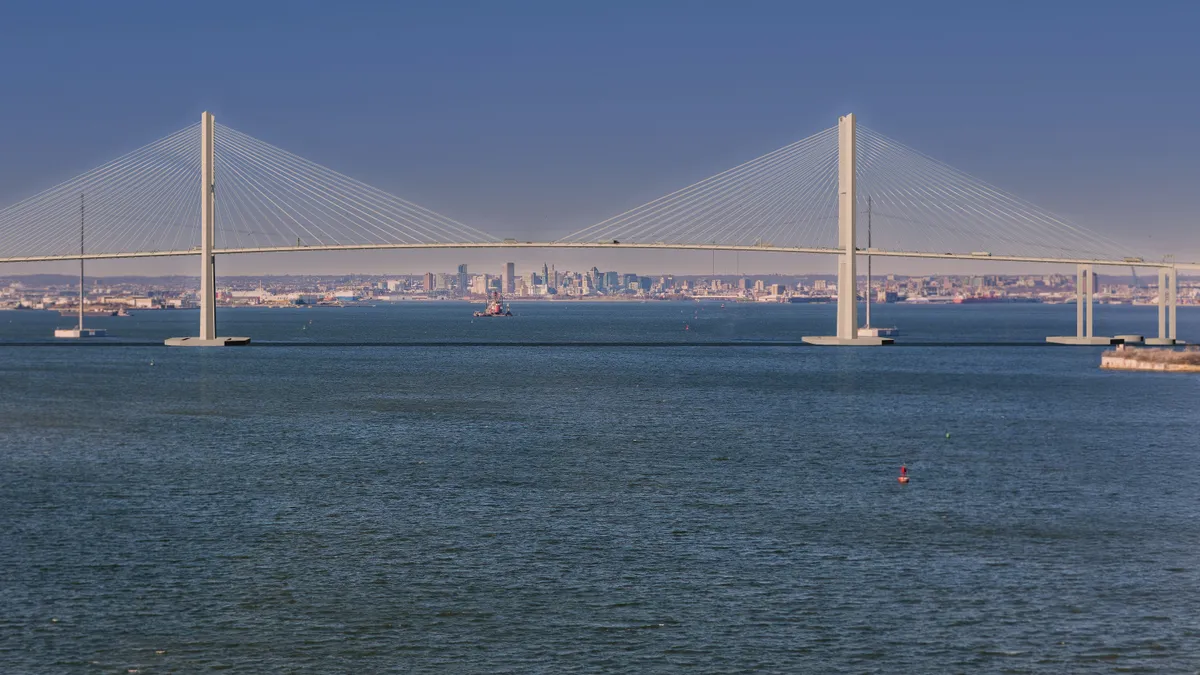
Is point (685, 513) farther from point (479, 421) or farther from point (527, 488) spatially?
point (479, 421)

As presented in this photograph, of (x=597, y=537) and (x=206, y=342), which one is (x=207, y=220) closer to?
(x=206, y=342)

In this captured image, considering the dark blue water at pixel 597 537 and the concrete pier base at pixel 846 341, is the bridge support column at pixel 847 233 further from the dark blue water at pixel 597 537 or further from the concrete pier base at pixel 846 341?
the dark blue water at pixel 597 537

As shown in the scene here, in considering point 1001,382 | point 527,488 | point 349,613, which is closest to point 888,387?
point 1001,382

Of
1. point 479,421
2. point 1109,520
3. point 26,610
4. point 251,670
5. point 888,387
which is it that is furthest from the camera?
point 888,387

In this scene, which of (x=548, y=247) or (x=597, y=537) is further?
(x=548, y=247)

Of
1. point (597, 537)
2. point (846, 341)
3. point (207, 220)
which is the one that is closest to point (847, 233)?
point (846, 341)

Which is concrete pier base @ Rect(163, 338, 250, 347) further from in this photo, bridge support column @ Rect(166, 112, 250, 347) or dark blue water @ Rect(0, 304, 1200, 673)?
dark blue water @ Rect(0, 304, 1200, 673)

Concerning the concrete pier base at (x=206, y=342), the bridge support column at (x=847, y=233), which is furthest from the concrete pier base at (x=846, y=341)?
the concrete pier base at (x=206, y=342)
